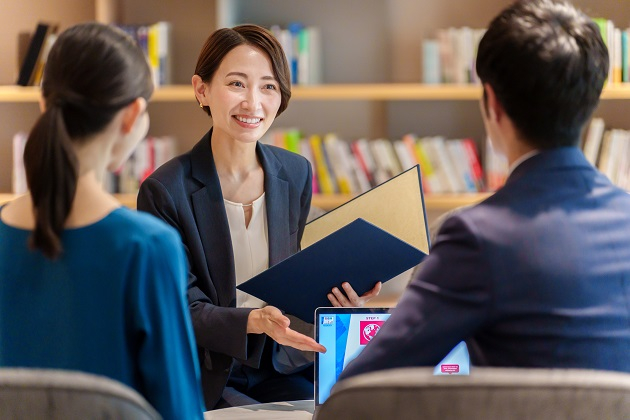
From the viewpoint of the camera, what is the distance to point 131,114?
1310 millimetres

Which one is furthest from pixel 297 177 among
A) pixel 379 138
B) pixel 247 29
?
pixel 379 138

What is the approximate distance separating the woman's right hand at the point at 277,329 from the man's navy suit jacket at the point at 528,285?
1.78 feet

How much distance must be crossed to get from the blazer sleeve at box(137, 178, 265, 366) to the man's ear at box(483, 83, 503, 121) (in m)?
0.88

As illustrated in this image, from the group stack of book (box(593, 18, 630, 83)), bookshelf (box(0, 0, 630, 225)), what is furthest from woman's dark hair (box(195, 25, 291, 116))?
stack of book (box(593, 18, 630, 83))

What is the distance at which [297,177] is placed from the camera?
90.1 inches

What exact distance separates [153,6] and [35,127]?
119 inches

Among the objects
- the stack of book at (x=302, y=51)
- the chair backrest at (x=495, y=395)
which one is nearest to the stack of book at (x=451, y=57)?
the stack of book at (x=302, y=51)

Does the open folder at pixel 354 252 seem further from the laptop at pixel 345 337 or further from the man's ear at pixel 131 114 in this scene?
the man's ear at pixel 131 114

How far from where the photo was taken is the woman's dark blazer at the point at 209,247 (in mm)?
1971

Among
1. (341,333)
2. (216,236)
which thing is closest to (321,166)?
(216,236)

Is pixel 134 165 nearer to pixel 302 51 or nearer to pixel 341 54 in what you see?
pixel 302 51

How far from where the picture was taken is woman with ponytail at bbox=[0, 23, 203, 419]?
122cm

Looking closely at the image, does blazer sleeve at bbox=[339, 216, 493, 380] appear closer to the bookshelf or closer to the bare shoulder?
the bare shoulder

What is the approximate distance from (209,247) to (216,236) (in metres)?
0.03
